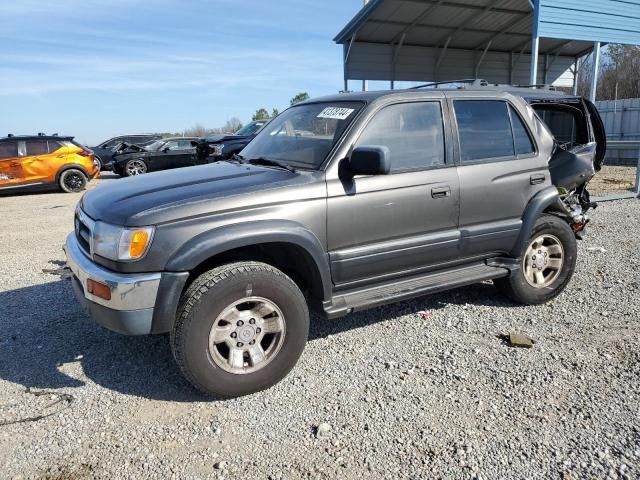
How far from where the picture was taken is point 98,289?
2.91m

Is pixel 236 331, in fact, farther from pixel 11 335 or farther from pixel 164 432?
pixel 11 335

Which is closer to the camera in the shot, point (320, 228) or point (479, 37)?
point (320, 228)

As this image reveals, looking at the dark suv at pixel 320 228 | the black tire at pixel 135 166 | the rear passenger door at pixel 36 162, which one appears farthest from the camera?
the black tire at pixel 135 166

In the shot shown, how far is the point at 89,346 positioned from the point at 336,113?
2.65 meters

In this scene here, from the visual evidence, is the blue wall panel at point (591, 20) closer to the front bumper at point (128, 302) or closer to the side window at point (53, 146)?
the front bumper at point (128, 302)

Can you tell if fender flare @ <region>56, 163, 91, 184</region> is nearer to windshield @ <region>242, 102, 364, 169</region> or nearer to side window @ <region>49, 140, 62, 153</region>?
side window @ <region>49, 140, 62, 153</region>

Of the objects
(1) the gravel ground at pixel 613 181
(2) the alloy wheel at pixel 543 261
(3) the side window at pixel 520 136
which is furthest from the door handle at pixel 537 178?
(1) the gravel ground at pixel 613 181

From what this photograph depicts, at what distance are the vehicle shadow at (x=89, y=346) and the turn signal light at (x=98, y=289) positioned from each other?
0.75 m

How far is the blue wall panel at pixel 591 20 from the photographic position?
37.4 feet

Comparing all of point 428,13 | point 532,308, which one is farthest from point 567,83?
point 532,308

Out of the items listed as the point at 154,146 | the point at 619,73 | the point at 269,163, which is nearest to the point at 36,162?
the point at 154,146

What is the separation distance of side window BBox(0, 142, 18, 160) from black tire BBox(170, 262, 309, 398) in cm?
1271

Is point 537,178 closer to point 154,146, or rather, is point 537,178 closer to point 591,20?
point 591,20

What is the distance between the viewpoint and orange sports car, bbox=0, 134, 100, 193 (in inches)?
513
